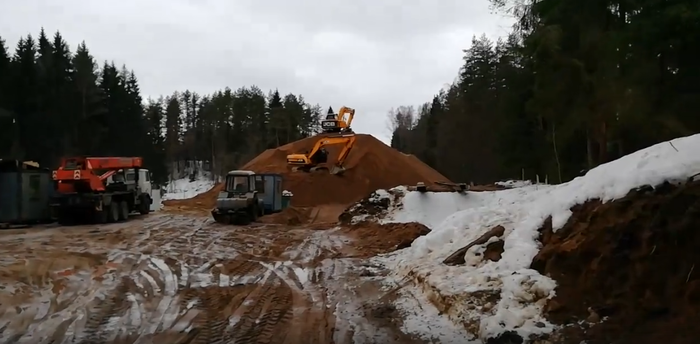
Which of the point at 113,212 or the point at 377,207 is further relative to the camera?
the point at 113,212

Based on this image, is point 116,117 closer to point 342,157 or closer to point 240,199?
point 342,157

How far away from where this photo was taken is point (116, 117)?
233 feet

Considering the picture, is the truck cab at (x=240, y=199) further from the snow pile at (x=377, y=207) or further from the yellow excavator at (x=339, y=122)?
the yellow excavator at (x=339, y=122)

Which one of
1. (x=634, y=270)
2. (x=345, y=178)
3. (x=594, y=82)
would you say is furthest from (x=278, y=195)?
(x=634, y=270)

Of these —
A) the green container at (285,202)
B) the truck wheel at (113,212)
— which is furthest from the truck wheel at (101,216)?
the green container at (285,202)

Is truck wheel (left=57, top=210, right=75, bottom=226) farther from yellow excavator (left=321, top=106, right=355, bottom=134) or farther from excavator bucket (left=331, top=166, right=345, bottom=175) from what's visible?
excavator bucket (left=331, top=166, right=345, bottom=175)

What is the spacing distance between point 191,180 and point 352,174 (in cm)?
5331

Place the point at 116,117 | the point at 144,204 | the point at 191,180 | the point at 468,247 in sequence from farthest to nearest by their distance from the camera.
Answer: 1. the point at 191,180
2. the point at 116,117
3. the point at 144,204
4. the point at 468,247

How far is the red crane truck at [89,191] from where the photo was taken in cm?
2716

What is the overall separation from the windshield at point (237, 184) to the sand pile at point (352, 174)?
1333cm

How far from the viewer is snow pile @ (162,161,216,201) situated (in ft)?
280

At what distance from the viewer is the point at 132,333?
8.41 m

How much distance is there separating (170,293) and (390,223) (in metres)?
12.7

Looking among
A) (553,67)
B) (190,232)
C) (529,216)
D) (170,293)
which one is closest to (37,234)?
(190,232)
